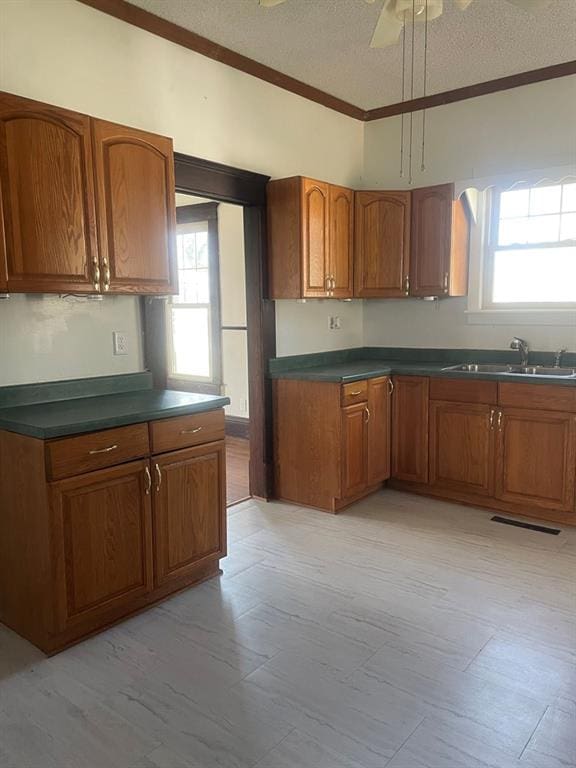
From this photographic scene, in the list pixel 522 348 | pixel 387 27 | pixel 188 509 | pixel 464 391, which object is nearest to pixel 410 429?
pixel 464 391

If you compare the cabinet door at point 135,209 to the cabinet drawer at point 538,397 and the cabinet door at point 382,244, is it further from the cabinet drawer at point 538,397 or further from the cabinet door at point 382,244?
the cabinet drawer at point 538,397

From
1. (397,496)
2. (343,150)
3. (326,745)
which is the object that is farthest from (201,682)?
(343,150)

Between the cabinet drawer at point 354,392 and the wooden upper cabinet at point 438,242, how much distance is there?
0.90m

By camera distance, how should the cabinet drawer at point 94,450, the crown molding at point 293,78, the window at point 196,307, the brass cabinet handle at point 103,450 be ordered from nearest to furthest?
the cabinet drawer at point 94,450, the brass cabinet handle at point 103,450, the crown molding at point 293,78, the window at point 196,307

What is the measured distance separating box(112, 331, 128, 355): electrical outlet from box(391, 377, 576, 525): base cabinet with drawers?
1.96 m

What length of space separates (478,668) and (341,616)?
24.0 inches

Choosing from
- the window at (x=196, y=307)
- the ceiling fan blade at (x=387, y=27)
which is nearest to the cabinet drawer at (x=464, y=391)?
the ceiling fan blade at (x=387, y=27)

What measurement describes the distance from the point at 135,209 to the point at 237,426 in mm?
3494

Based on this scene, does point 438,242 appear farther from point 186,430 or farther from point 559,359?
point 186,430

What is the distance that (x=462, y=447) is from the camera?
3891 millimetres

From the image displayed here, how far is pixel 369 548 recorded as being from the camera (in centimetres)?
327

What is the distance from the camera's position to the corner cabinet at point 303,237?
3.74 metres

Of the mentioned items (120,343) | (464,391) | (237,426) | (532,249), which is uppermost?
(532,249)

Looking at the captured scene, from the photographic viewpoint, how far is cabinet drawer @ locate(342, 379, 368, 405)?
12.2 ft
